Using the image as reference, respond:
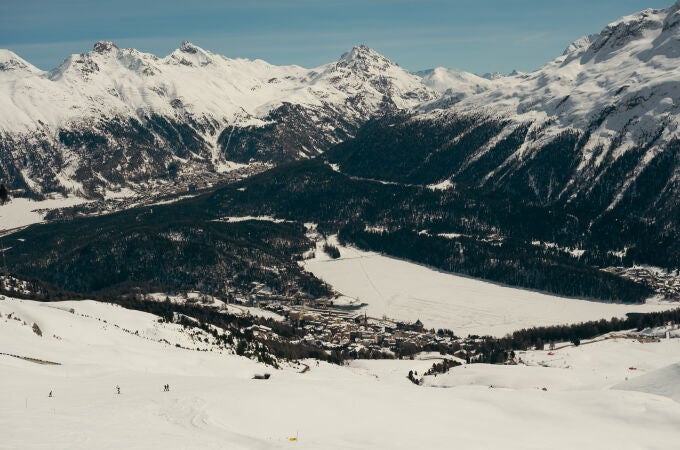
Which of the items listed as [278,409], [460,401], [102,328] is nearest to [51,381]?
[278,409]

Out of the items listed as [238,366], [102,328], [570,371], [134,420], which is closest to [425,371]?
[570,371]

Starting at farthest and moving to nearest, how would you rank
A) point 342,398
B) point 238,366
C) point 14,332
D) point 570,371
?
1. point 570,371
2. point 238,366
3. point 14,332
4. point 342,398

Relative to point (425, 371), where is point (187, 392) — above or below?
above

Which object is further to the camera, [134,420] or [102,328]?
[102,328]

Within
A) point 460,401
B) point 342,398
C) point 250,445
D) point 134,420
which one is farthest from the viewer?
point 460,401

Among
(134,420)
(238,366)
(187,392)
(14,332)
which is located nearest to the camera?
(134,420)

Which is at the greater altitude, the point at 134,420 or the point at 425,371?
the point at 134,420

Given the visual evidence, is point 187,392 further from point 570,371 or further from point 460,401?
point 570,371

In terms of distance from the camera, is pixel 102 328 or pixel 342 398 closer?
pixel 342 398

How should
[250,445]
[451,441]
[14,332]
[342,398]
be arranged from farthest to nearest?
[14,332]
[342,398]
[451,441]
[250,445]
